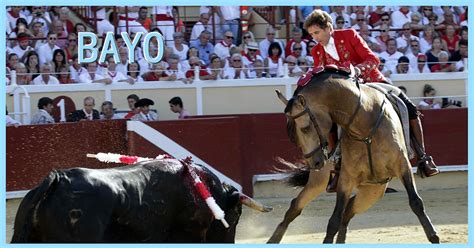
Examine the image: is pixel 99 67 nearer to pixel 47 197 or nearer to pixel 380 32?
pixel 380 32

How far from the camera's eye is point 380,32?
13172 mm

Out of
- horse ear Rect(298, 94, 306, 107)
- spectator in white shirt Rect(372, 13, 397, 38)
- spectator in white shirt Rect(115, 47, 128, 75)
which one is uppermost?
spectator in white shirt Rect(372, 13, 397, 38)

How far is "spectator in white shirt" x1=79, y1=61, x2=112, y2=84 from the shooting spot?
1158 cm

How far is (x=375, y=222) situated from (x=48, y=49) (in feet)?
13.8

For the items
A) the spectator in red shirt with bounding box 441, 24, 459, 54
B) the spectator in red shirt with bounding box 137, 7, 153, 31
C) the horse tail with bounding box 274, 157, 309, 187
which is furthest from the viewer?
the spectator in red shirt with bounding box 441, 24, 459, 54

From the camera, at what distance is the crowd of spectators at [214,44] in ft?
37.8

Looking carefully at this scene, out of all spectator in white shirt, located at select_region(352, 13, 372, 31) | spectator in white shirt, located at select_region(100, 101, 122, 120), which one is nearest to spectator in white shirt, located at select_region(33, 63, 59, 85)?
spectator in white shirt, located at select_region(100, 101, 122, 120)

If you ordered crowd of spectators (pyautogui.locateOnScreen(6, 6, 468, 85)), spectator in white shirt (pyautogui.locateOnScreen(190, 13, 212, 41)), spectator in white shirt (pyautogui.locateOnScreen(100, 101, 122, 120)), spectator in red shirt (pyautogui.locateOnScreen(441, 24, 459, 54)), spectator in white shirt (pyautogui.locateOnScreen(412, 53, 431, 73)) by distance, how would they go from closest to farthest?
spectator in white shirt (pyautogui.locateOnScreen(100, 101, 122, 120)) < crowd of spectators (pyautogui.locateOnScreen(6, 6, 468, 85)) < spectator in white shirt (pyautogui.locateOnScreen(190, 13, 212, 41)) < spectator in white shirt (pyautogui.locateOnScreen(412, 53, 431, 73)) < spectator in red shirt (pyautogui.locateOnScreen(441, 24, 459, 54))

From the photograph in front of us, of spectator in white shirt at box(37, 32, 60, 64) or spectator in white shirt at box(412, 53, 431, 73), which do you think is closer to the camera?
spectator in white shirt at box(37, 32, 60, 64)

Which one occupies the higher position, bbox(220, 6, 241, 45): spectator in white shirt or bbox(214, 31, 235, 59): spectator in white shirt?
bbox(220, 6, 241, 45): spectator in white shirt

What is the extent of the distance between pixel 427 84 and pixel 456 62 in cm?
55

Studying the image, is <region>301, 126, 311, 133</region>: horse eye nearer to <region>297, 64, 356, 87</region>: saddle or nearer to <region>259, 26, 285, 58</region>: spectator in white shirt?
<region>297, 64, 356, 87</region>: saddle

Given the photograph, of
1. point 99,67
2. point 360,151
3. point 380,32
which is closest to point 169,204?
point 360,151

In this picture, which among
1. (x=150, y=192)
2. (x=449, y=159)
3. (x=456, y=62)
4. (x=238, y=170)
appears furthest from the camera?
(x=456, y=62)
